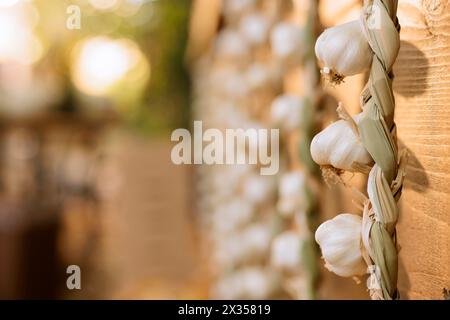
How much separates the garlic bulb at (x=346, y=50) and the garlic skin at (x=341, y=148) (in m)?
0.03

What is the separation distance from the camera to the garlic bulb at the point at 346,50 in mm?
385

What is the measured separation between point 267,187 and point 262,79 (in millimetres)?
205

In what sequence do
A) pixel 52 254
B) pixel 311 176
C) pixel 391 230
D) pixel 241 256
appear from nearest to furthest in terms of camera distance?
pixel 391 230, pixel 311 176, pixel 241 256, pixel 52 254

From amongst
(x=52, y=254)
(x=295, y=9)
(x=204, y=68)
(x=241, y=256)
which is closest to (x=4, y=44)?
(x=52, y=254)

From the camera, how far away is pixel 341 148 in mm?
391

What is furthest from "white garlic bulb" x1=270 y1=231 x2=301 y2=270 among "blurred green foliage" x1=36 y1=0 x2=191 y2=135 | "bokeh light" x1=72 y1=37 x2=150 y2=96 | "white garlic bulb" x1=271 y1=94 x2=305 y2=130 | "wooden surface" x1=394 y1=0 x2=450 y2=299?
"bokeh light" x1=72 y1=37 x2=150 y2=96

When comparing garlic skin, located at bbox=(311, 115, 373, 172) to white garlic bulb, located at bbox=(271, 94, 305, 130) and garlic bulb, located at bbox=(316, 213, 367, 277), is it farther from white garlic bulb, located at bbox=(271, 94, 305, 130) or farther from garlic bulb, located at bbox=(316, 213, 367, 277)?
white garlic bulb, located at bbox=(271, 94, 305, 130)

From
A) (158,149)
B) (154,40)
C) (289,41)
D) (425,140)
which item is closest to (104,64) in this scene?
(154,40)

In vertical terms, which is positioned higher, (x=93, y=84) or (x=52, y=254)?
(x=93, y=84)

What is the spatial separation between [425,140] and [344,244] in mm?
107

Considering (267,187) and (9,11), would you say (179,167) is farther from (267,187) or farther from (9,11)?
(267,187)

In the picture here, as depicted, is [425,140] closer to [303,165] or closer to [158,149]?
[303,165]

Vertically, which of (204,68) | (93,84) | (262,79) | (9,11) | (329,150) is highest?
(9,11)
